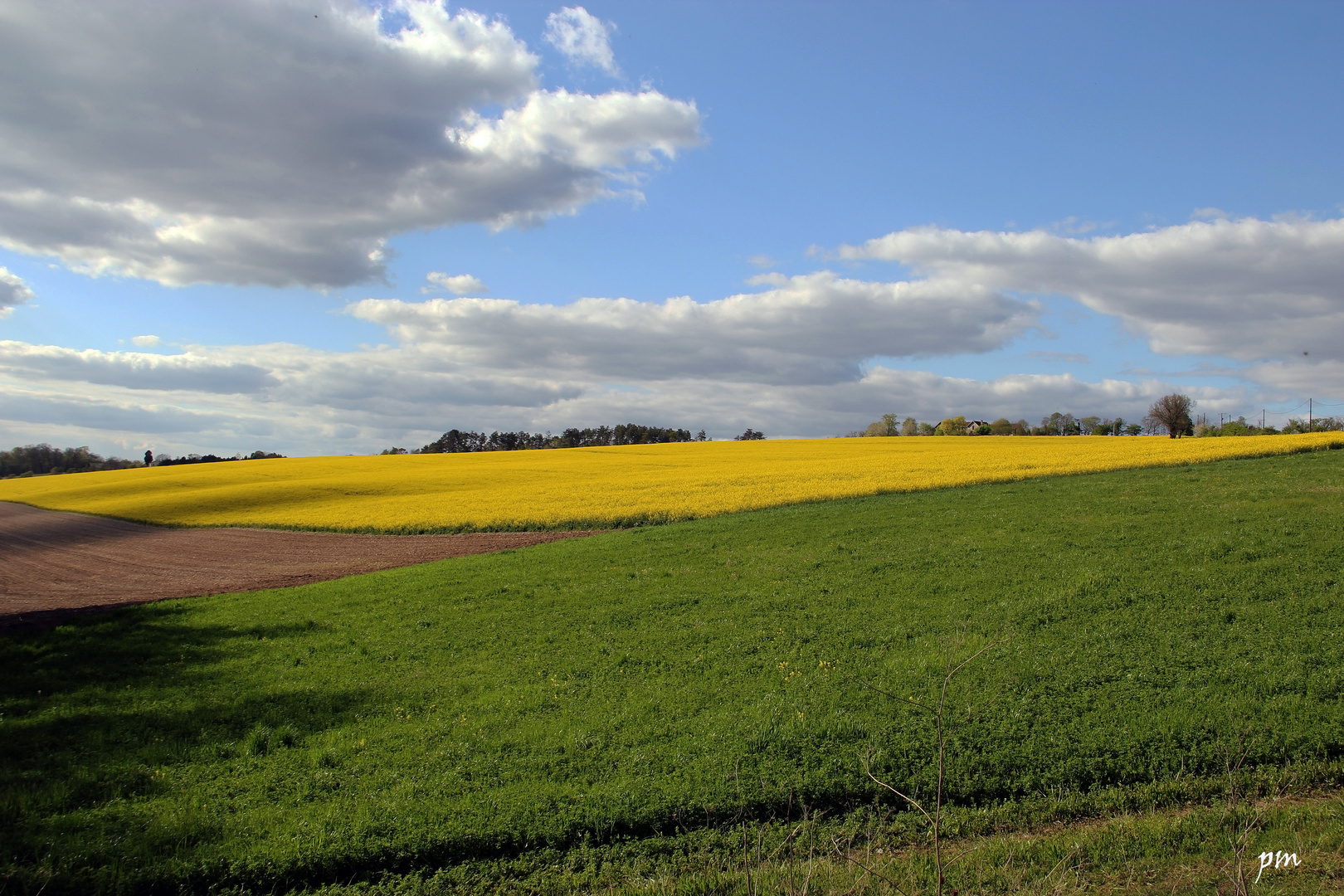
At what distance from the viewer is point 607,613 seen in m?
14.1

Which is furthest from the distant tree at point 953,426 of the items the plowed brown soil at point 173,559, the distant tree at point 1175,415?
the plowed brown soil at point 173,559

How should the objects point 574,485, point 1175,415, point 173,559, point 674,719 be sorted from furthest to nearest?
point 1175,415 < point 574,485 < point 173,559 < point 674,719

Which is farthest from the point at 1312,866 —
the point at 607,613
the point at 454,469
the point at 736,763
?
the point at 454,469

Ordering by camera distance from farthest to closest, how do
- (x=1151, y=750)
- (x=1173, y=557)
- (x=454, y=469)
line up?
(x=454, y=469) → (x=1173, y=557) → (x=1151, y=750)

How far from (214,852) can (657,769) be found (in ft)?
14.9

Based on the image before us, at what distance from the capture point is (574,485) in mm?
42750

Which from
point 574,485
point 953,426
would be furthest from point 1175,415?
point 574,485

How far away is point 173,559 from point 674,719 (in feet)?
87.6

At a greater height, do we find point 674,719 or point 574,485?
point 574,485

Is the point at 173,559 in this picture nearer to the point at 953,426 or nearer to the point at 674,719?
the point at 674,719

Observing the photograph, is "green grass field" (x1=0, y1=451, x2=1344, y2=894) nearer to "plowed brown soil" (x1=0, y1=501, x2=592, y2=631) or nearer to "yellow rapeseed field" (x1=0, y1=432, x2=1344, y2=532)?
"plowed brown soil" (x1=0, y1=501, x2=592, y2=631)

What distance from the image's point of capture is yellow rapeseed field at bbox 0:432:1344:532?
32.7 m

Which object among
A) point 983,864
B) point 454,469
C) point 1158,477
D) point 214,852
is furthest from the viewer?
point 454,469

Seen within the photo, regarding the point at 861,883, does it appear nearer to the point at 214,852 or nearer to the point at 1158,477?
the point at 214,852
